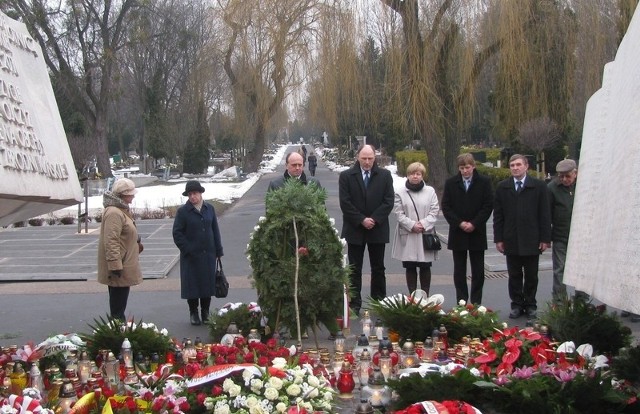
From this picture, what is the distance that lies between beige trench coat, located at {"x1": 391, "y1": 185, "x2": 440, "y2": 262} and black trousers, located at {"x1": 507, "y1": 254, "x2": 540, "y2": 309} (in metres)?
0.89

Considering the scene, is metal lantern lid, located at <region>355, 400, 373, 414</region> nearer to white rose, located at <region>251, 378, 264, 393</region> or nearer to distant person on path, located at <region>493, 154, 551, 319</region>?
white rose, located at <region>251, 378, 264, 393</region>

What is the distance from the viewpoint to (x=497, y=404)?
16.0 feet

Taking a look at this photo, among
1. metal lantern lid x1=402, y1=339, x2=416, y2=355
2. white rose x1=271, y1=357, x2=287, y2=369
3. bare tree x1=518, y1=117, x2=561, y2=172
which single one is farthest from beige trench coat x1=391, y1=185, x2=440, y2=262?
bare tree x1=518, y1=117, x2=561, y2=172

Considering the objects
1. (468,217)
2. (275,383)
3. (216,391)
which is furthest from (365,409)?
(468,217)

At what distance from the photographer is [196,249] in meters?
9.27


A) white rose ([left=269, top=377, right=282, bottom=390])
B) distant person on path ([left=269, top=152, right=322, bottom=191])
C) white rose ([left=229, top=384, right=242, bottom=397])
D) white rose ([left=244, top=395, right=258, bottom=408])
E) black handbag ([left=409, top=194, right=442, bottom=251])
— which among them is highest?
distant person on path ([left=269, top=152, right=322, bottom=191])

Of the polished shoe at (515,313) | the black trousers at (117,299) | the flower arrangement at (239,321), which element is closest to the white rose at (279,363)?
the flower arrangement at (239,321)

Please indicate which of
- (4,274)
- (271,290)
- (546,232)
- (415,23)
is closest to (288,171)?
(271,290)

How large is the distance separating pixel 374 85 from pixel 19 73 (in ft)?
65.6

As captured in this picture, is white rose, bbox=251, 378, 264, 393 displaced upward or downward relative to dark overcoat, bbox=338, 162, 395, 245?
downward

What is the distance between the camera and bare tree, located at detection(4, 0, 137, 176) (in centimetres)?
4534

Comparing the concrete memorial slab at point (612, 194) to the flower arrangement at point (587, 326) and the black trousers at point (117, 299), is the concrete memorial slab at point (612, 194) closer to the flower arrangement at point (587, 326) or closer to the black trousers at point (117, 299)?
the flower arrangement at point (587, 326)

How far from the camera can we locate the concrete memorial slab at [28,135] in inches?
183

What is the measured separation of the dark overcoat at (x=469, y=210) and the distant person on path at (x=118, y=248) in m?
3.52
